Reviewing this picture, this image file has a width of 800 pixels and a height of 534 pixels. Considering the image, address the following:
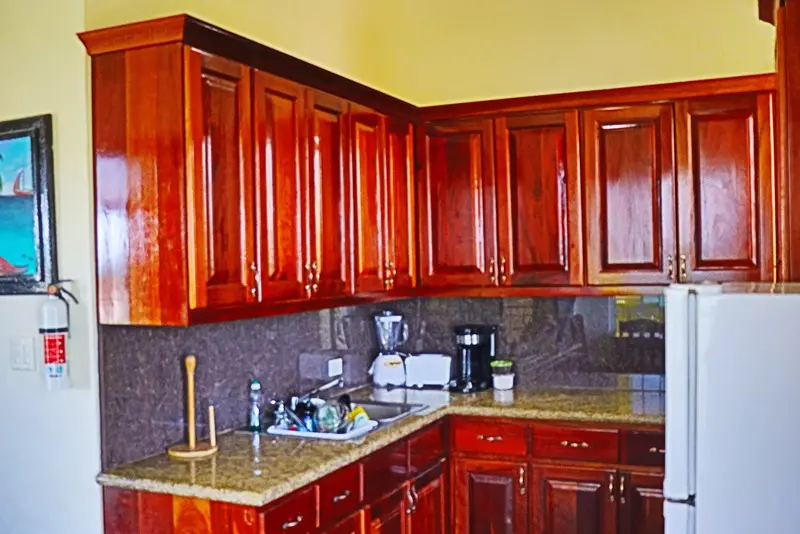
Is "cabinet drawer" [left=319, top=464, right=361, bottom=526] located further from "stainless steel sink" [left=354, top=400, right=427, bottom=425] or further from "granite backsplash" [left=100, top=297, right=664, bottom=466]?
"stainless steel sink" [left=354, top=400, right=427, bottom=425]

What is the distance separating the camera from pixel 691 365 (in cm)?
181

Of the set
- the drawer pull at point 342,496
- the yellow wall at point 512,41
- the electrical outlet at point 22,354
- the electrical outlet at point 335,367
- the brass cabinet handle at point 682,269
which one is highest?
the yellow wall at point 512,41

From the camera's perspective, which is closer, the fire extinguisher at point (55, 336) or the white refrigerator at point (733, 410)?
the white refrigerator at point (733, 410)

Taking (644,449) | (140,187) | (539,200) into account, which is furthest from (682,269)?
(140,187)

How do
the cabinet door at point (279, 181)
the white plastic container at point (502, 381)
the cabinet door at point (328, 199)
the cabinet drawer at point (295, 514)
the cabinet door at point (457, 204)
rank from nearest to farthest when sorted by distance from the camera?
the cabinet drawer at point (295, 514), the cabinet door at point (279, 181), the cabinet door at point (328, 199), the cabinet door at point (457, 204), the white plastic container at point (502, 381)

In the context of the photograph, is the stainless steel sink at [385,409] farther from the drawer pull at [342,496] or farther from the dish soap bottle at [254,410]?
the drawer pull at [342,496]

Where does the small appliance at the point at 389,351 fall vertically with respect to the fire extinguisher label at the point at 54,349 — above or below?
below

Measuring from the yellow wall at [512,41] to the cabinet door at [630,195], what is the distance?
0.36 meters

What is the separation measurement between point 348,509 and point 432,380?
138 cm

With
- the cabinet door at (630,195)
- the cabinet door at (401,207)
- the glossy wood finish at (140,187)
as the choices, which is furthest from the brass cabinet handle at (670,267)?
the glossy wood finish at (140,187)

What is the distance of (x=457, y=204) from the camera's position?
3.98 m

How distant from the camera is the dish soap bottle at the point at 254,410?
317 cm

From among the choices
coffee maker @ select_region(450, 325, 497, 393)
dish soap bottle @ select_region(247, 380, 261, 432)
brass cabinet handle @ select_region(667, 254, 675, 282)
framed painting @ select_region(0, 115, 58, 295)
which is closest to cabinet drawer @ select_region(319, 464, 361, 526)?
dish soap bottle @ select_region(247, 380, 261, 432)

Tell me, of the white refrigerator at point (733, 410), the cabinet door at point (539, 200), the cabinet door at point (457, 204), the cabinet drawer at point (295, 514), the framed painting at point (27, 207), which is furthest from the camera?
the cabinet door at point (457, 204)
